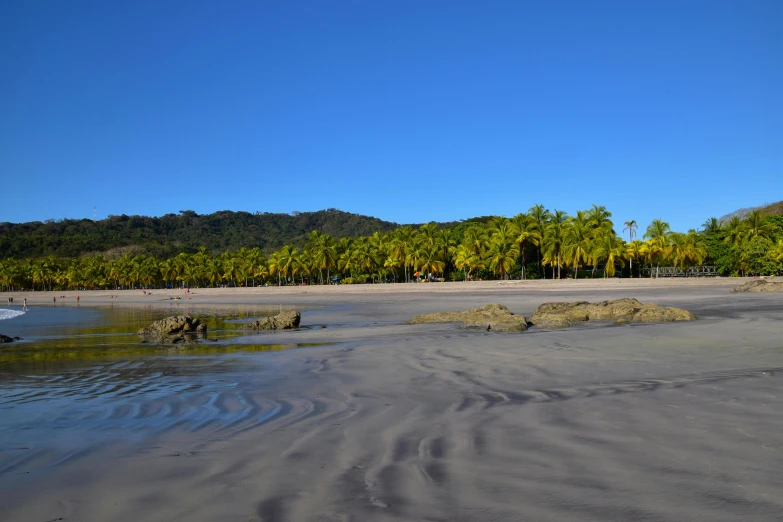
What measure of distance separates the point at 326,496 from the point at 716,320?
50.4ft

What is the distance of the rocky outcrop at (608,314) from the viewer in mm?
16188

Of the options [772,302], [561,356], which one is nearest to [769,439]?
[561,356]

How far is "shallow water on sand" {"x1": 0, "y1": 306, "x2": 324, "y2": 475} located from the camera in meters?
5.84

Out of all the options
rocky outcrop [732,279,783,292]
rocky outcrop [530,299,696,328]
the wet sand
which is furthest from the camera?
rocky outcrop [732,279,783,292]

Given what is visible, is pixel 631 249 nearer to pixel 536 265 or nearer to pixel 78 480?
pixel 536 265

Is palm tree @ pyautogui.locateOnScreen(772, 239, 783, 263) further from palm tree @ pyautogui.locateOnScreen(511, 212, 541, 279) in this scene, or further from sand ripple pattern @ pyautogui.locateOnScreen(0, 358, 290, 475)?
sand ripple pattern @ pyautogui.locateOnScreen(0, 358, 290, 475)

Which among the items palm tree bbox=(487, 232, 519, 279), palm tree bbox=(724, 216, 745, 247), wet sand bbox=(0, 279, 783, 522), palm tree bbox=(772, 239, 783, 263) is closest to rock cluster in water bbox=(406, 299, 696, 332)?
wet sand bbox=(0, 279, 783, 522)

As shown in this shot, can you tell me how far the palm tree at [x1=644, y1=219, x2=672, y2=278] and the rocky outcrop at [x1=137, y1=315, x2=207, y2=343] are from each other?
2390 inches

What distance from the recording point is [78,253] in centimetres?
16888

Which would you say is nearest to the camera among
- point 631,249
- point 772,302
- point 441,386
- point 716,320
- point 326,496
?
point 326,496

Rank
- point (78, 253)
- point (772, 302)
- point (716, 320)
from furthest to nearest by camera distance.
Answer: point (78, 253) → point (772, 302) → point (716, 320)

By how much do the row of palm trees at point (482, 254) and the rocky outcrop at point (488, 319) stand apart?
155 ft

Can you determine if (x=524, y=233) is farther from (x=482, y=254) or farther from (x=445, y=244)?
(x=445, y=244)

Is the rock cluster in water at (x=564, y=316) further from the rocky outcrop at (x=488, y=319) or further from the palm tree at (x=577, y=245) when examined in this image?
the palm tree at (x=577, y=245)
